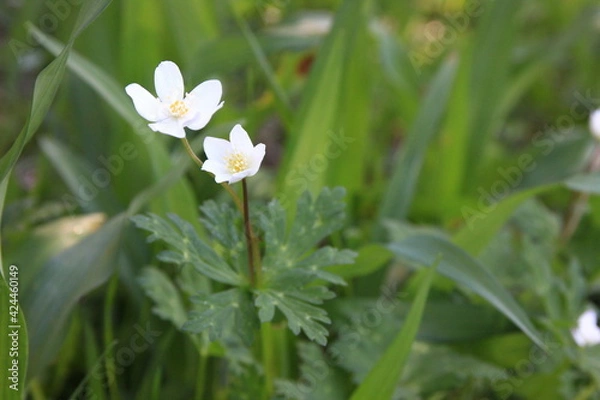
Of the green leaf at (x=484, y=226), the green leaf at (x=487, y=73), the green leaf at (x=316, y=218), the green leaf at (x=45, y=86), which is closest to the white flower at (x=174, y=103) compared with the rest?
the green leaf at (x=45, y=86)

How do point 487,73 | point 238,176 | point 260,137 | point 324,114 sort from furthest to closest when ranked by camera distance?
point 260,137, point 487,73, point 324,114, point 238,176

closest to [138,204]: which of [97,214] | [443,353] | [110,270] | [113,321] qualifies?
[110,270]

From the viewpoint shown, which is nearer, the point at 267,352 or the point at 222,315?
the point at 222,315

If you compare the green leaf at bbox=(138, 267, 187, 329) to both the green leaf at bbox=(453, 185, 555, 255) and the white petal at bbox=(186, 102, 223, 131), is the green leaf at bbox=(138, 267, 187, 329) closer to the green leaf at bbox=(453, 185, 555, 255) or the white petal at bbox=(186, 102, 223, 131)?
the white petal at bbox=(186, 102, 223, 131)

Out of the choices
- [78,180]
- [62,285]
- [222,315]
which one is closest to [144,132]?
[78,180]

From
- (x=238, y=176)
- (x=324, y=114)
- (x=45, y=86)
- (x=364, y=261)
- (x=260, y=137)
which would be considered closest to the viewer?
(x=238, y=176)

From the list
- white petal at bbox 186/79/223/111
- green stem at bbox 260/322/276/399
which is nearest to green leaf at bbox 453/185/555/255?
green stem at bbox 260/322/276/399

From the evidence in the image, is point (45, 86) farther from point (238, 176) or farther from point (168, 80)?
point (238, 176)
